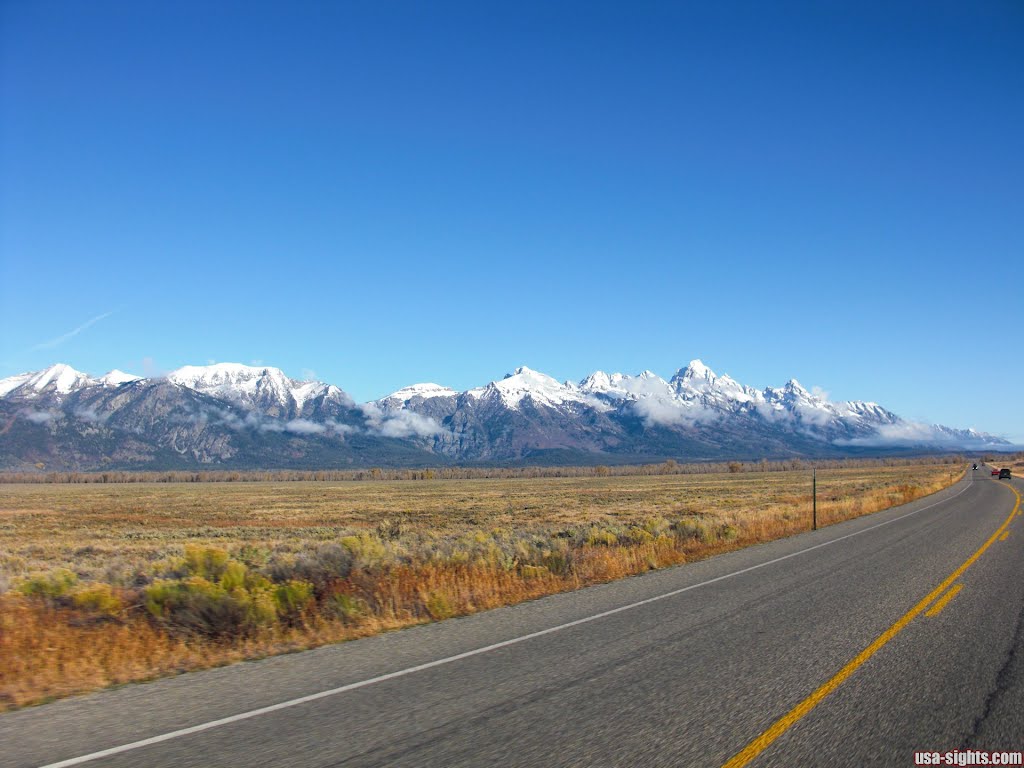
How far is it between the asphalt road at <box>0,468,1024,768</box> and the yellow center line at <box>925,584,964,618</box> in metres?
0.10

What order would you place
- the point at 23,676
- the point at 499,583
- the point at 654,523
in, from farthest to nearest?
1. the point at 654,523
2. the point at 499,583
3. the point at 23,676

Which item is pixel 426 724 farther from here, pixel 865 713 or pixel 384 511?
pixel 384 511

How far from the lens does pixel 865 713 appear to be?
606cm

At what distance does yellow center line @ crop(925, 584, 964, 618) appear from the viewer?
1010 centimetres

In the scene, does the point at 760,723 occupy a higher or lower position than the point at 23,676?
higher

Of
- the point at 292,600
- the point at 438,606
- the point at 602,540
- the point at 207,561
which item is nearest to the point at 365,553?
the point at 207,561

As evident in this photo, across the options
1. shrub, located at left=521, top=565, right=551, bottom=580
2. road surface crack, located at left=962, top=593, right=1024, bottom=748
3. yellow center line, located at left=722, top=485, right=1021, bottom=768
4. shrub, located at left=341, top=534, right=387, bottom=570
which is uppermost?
road surface crack, located at left=962, top=593, right=1024, bottom=748

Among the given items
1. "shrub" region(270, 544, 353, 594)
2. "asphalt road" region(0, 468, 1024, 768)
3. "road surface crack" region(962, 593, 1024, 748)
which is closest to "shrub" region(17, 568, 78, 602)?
"shrub" region(270, 544, 353, 594)

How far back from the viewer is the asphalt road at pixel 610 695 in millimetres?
5488

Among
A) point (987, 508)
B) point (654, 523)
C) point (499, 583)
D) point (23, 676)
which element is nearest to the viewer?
point (23, 676)

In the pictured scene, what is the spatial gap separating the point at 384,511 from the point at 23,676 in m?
51.1

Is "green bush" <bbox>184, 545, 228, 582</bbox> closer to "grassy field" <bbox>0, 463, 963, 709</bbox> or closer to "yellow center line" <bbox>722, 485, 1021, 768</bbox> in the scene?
"grassy field" <bbox>0, 463, 963, 709</bbox>

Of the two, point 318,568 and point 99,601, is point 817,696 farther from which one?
point 99,601

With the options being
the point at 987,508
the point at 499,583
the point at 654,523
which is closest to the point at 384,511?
the point at 654,523
